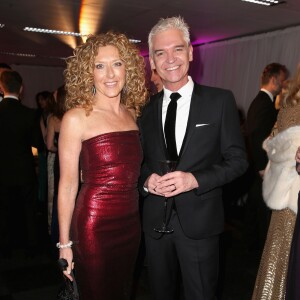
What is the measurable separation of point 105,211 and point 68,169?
31 centimetres

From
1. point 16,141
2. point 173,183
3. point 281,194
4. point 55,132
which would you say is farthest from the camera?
point 55,132

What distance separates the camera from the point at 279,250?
2447 mm

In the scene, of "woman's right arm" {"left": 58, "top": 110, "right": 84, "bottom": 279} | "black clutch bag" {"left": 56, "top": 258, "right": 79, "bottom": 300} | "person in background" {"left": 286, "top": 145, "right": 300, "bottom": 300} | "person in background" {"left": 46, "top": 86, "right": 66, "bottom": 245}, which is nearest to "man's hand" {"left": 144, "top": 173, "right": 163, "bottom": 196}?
"woman's right arm" {"left": 58, "top": 110, "right": 84, "bottom": 279}

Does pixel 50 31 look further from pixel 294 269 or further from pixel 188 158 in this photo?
pixel 294 269

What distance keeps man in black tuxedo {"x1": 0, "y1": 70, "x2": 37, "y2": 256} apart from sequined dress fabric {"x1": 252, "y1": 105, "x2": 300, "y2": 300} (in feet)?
9.27

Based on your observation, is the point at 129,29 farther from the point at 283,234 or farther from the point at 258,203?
the point at 283,234

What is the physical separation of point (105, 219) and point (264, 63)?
6589 millimetres

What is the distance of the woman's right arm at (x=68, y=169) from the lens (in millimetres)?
1997

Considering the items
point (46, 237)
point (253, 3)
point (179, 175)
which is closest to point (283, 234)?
point (179, 175)

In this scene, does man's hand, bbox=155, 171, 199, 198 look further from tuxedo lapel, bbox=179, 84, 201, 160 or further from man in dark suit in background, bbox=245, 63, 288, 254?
man in dark suit in background, bbox=245, 63, 288, 254

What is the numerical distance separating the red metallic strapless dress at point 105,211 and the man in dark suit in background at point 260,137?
2.35m

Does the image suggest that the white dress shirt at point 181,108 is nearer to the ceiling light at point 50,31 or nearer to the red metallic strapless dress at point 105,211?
the red metallic strapless dress at point 105,211

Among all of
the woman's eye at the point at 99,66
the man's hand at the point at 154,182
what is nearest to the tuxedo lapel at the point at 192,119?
the man's hand at the point at 154,182

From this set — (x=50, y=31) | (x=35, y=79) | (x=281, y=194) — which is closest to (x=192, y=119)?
(x=281, y=194)
